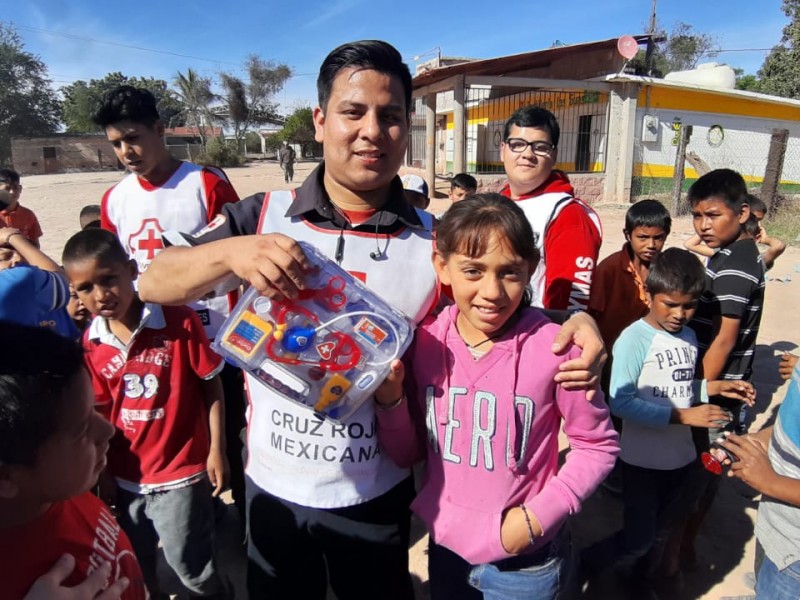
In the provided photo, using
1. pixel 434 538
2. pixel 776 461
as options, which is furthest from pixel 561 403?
pixel 776 461

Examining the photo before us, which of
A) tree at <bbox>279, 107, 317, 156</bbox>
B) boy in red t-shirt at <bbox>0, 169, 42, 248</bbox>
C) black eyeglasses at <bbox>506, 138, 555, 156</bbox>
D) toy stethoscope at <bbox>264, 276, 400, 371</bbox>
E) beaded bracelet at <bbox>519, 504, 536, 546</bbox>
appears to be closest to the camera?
toy stethoscope at <bbox>264, 276, 400, 371</bbox>

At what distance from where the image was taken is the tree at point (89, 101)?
1778 inches

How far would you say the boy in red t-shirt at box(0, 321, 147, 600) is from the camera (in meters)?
0.96

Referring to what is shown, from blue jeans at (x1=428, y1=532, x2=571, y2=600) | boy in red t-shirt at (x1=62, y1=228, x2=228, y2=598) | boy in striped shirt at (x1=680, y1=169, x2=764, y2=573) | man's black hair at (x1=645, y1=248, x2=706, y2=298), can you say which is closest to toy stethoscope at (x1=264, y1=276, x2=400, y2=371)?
blue jeans at (x1=428, y1=532, x2=571, y2=600)

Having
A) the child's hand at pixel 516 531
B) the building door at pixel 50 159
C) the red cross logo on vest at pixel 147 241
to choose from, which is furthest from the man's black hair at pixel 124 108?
the building door at pixel 50 159

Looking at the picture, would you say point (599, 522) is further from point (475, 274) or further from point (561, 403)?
point (475, 274)

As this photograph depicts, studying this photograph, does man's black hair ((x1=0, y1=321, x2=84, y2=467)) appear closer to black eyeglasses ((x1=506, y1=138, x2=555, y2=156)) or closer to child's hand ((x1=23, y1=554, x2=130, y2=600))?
child's hand ((x1=23, y1=554, x2=130, y2=600))

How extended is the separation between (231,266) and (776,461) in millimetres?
1614

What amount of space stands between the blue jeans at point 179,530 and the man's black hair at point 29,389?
3.73 ft

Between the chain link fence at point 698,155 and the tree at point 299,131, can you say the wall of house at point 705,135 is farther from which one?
the tree at point 299,131

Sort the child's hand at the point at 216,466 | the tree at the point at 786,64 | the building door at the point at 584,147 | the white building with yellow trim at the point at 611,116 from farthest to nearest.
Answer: the tree at the point at 786,64 < the building door at the point at 584,147 < the white building with yellow trim at the point at 611,116 < the child's hand at the point at 216,466

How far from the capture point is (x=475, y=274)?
1.35 meters

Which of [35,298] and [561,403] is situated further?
[35,298]

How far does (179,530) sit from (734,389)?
2347 mm
